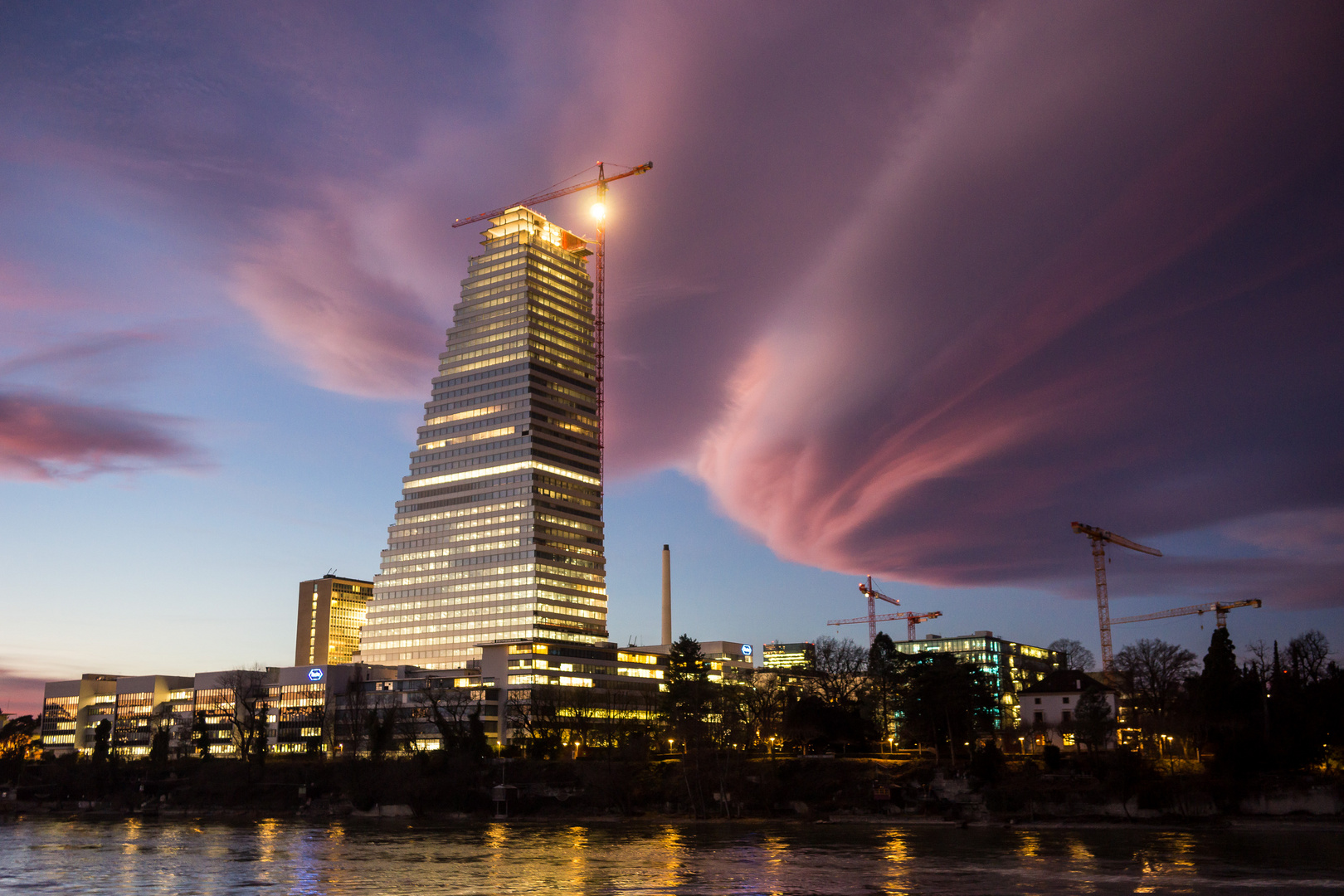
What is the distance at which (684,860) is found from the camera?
345 ft

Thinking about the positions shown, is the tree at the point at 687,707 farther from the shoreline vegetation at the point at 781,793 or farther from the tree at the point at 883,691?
the tree at the point at 883,691

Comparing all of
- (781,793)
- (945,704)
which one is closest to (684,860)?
(781,793)

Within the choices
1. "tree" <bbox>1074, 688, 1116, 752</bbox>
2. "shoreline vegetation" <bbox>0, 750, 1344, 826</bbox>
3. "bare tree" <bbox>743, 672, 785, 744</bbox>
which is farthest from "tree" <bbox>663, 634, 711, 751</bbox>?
"tree" <bbox>1074, 688, 1116, 752</bbox>

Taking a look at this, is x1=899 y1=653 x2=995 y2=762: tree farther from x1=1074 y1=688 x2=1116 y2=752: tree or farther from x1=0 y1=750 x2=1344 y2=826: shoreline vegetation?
x1=1074 y1=688 x2=1116 y2=752: tree

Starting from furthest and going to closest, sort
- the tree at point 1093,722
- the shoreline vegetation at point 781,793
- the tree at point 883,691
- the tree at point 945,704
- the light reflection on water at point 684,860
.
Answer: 1. the tree at point 883,691
2. the tree at point 945,704
3. the tree at point 1093,722
4. the shoreline vegetation at point 781,793
5. the light reflection on water at point 684,860

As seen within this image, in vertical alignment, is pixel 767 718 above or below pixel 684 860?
above

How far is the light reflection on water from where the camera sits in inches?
3388

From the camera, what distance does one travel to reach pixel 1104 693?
617ft

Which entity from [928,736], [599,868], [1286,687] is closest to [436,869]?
[599,868]

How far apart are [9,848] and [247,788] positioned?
250 feet

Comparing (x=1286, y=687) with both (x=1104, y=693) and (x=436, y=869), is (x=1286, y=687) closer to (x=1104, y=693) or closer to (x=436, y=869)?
(x=1104, y=693)

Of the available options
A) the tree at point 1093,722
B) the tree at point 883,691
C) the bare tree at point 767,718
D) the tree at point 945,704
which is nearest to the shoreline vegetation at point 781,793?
the tree at point 1093,722

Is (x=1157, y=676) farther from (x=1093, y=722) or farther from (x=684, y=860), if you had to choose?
(x=684, y=860)

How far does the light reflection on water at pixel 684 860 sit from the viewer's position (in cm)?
8606
